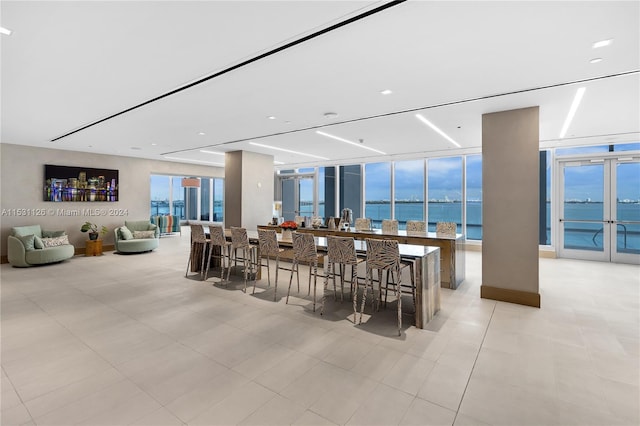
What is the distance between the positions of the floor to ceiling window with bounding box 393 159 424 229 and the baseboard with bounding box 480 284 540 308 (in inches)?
210

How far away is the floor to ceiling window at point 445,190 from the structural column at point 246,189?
196 inches

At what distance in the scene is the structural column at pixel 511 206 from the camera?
13.8 feet

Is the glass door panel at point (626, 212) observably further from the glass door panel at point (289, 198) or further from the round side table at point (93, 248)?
the round side table at point (93, 248)

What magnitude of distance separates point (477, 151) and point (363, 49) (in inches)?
257

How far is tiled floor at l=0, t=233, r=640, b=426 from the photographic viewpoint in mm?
2062

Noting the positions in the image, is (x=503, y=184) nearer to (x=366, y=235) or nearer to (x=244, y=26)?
(x=366, y=235)

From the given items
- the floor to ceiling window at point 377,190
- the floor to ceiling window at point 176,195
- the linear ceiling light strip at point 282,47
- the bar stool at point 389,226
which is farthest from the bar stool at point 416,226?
the floor to ceiling window at point 176,195

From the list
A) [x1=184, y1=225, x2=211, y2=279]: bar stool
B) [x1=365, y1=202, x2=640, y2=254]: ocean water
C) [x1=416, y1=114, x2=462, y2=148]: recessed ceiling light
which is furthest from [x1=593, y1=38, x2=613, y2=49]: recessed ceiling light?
[x1=184, y1=225, x2=211, y2=279]: bar stool

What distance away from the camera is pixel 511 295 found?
171 inches

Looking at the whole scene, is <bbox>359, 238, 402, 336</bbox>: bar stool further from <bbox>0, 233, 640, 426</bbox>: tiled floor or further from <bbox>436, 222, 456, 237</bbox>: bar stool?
<bbox>436, 222, 456, 237</bbox>: bar stool

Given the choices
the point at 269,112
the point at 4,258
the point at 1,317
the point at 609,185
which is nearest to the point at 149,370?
the point at 1,317

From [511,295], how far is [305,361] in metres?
3.28

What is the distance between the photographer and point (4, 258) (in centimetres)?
708

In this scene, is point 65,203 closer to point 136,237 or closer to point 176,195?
point 136,237
